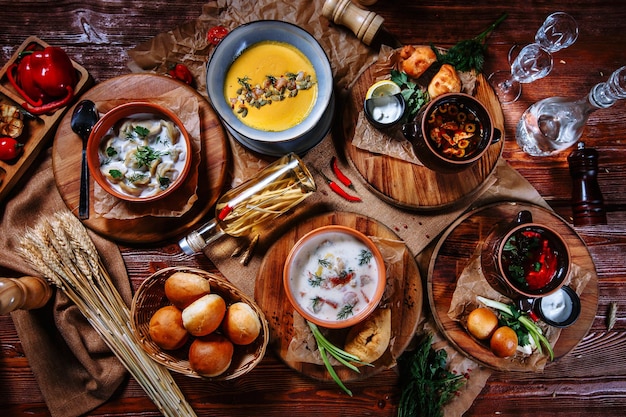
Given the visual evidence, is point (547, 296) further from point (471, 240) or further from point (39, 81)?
point (39, 81)

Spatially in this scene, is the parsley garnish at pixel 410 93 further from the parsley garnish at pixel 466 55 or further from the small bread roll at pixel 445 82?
the parsley garnish at pixel 466 55

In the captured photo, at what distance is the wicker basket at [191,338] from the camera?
7.22 feet

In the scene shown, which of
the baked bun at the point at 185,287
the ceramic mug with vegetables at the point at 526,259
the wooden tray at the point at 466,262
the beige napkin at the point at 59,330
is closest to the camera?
the ceramic mug with vegetables at the point at 526,259

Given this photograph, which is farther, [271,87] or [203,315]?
[271,87]

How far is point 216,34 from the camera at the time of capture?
2438 mm

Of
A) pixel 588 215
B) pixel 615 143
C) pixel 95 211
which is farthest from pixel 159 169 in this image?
pixel 615 143

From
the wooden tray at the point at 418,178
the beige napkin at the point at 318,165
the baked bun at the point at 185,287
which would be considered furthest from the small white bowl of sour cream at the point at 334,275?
the baked bun at the point at 185,287

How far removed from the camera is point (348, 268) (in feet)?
7.30

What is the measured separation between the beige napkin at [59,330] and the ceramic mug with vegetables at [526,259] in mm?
1820

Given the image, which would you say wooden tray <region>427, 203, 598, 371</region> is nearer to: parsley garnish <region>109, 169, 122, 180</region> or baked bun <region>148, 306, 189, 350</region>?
baked bun <region>148, 306, 189, 350</region>

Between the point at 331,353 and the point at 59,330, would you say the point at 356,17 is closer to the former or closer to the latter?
the point at 331,353

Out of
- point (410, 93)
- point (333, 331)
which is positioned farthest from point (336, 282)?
point (410, 93)

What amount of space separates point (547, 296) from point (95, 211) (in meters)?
2.23

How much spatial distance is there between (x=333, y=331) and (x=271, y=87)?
1247 millimetres
